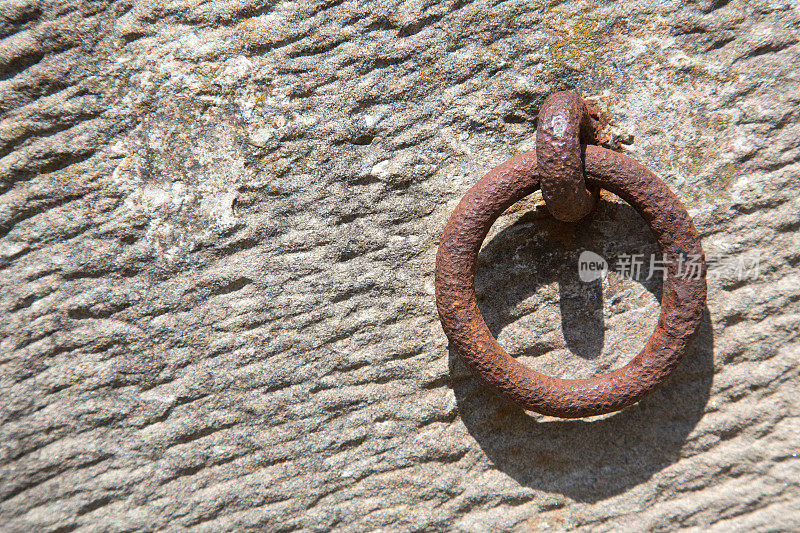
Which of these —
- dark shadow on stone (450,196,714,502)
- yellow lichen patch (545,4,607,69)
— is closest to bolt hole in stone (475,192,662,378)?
dark shadow on stone (450,196,714,502)

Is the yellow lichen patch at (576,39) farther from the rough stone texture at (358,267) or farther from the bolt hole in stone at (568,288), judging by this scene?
the bolt hole in stone at (568,288)

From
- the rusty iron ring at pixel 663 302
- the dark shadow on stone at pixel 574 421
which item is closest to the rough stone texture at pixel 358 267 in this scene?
the dark shadow on stone at pixel 574 421

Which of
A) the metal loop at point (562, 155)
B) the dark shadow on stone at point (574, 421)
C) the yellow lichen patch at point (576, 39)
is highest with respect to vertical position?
the yellow lichen patch at point (576, 39)

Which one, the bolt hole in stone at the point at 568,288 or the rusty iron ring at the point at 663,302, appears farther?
the bolt hole in stone at the point at 568,288

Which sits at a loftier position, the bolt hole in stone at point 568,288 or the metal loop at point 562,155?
the metal loop at point 562,155

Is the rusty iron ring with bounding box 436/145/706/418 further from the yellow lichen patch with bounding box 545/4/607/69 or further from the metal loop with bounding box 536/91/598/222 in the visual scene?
Answer: the yellow lichen patch with bounding box 545/4/607/69

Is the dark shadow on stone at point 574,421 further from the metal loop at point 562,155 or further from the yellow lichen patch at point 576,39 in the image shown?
the yellow lichen patch at point 576,39

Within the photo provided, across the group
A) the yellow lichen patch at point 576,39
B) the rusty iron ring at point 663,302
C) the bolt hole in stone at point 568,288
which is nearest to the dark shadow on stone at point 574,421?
the bolt hole in stone at point 568,288
